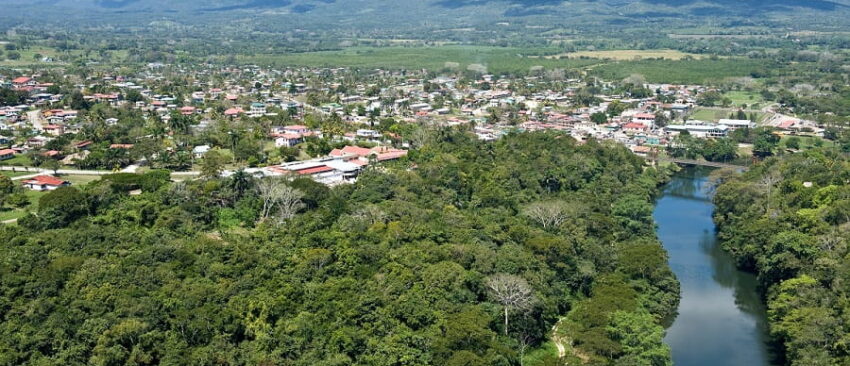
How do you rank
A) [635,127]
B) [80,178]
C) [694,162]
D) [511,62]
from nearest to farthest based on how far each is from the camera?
[80,178] < [694,162] < [635,127] < [511,62]

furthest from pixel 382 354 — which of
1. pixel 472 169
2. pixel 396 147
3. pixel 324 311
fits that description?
pixel 396 147

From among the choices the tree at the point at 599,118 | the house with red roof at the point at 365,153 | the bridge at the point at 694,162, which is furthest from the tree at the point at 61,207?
the tree at the point at 599,118

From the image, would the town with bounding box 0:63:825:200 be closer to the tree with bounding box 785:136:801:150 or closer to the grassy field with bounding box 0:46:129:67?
the tree with bounding box 785:136:801:150

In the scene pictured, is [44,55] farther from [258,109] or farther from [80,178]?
[80,178]

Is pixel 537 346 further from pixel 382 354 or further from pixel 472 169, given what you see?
pixel 472 169

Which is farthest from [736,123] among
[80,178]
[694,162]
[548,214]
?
[80,178]

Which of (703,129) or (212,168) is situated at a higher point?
(212,168)

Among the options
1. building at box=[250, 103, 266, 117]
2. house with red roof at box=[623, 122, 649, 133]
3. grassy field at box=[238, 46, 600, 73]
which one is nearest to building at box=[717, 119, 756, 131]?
house with red roof at box=[623, 122, 649, 133]
